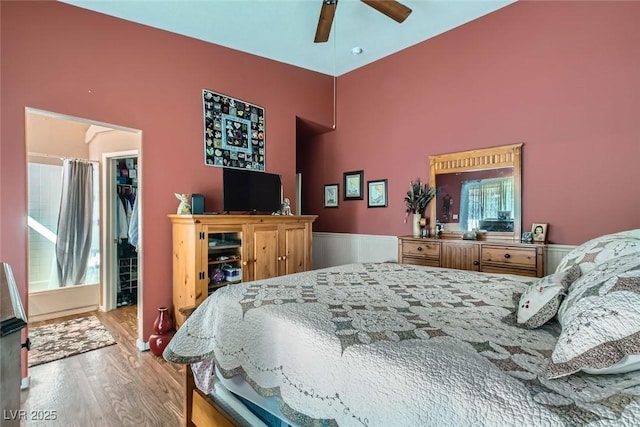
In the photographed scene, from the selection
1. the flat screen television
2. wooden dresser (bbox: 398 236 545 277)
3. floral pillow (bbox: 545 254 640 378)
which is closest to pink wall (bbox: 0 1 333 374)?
the flat screen television

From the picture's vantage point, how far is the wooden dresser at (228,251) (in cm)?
282

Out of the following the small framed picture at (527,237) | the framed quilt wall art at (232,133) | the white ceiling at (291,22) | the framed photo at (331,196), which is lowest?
the small framed picture at (527,237)

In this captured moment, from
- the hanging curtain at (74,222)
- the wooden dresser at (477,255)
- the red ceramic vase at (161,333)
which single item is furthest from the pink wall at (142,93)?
the wooden dresser at (477,255)

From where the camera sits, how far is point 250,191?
11.0 feet

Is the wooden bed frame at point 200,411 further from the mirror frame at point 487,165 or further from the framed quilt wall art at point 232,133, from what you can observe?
the mirror frame at point 487,165

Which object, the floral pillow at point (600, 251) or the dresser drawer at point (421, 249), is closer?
the floral pillow at point (600, 251)

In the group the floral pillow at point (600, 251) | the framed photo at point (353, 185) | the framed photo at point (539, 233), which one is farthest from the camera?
the framed photo at point (353, 185)

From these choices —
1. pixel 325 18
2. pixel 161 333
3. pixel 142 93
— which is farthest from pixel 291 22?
pixel 161 333

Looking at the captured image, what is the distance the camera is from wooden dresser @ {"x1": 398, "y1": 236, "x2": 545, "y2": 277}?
8.32ft

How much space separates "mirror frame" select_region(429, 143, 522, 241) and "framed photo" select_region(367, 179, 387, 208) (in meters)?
0.65

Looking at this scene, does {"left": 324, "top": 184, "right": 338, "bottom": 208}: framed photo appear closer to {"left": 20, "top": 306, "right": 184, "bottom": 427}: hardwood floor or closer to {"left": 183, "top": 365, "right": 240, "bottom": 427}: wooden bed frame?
{"left": 20, "top": 306, "right": 184, "bottom": 427}: hardwood floor

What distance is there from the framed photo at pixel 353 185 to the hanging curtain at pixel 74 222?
3.37 meters

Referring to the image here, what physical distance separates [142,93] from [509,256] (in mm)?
3650

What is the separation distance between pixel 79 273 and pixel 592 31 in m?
5.97
